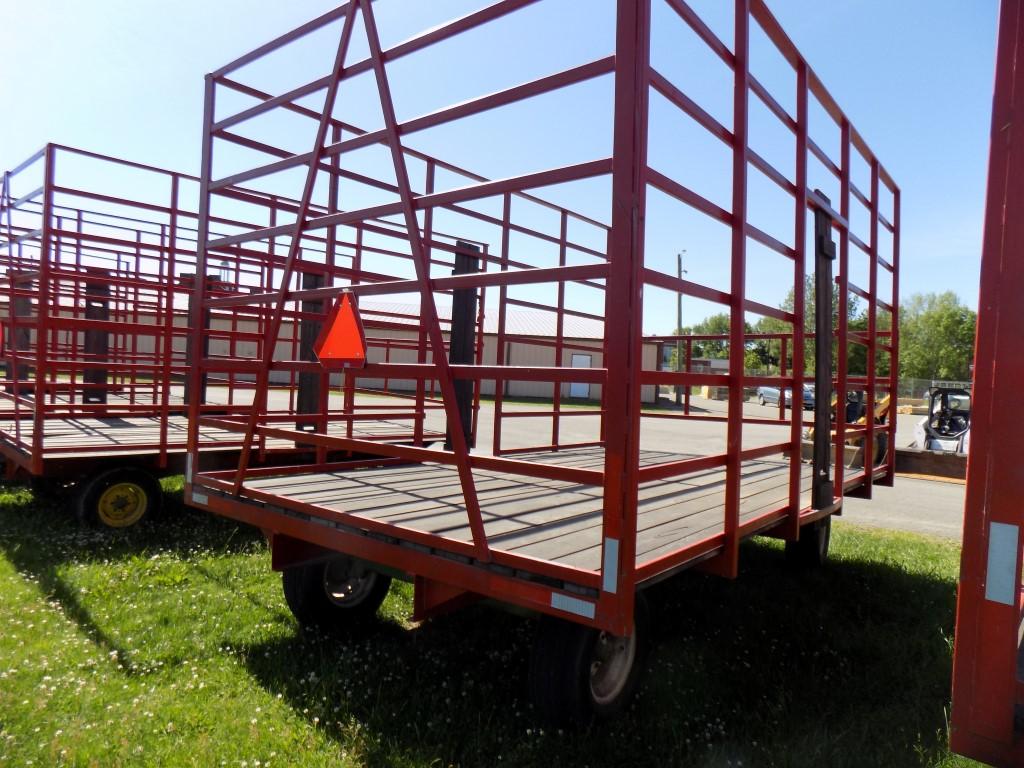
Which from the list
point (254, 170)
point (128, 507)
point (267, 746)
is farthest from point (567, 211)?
point (267, 746)

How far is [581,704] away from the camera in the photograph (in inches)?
109

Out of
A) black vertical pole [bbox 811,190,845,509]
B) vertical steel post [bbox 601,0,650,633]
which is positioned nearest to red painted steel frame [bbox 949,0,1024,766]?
vertical steel post [bbox 601,0,650,633]

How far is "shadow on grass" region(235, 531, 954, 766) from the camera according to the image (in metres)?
2.82

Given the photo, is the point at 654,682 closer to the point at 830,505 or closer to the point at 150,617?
the point at 830,505

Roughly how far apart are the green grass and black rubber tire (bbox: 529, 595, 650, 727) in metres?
0.10

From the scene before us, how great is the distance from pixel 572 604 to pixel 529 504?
1344 mm

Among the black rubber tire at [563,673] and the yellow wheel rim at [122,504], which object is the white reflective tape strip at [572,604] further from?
the yellow wheel rim at [122,504]

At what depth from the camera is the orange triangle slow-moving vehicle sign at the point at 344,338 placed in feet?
10.6

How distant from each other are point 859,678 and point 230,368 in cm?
388

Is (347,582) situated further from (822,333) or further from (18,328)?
(18,328)

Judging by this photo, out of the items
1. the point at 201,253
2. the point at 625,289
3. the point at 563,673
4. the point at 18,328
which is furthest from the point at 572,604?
the point at 18,328

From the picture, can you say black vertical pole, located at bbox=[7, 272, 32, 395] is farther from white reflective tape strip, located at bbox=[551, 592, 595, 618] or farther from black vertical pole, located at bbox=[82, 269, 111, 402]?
white reflective tape strip, located at bbox=[551, 592, 595, 618]

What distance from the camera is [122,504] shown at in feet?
19.5

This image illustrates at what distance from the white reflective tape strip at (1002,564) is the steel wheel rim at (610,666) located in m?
1.51
